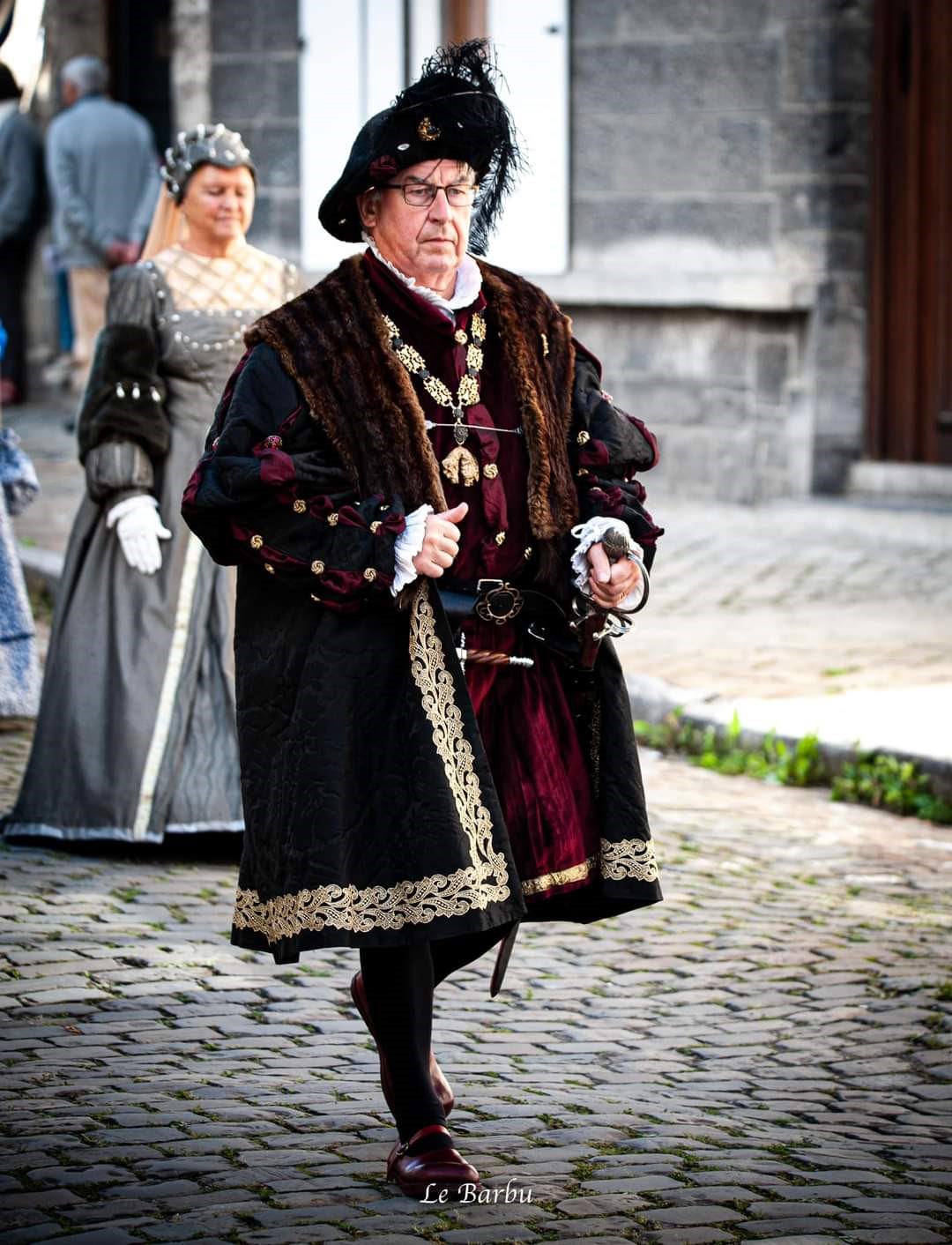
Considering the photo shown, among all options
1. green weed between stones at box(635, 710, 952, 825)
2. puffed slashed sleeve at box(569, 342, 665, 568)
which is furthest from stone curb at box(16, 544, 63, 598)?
puffed slashed sleeve at box(569, 342, 665, 568)

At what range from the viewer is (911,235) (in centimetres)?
1196

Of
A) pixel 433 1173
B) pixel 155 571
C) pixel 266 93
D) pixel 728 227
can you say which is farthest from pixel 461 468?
pixel 266 93

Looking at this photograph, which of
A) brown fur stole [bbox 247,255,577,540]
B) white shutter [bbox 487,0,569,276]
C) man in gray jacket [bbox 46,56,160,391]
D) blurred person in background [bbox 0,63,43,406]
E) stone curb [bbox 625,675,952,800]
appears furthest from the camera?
blurred person in background [bbox 0,63,43,406]

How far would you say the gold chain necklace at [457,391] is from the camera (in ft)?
12.7

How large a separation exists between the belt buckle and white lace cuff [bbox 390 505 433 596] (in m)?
0.22

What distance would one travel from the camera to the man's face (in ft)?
12.7

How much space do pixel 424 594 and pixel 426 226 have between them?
623mm

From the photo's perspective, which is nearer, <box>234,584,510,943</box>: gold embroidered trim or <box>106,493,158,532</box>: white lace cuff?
<box>234,584,510,943</box>: gold embroidered trim

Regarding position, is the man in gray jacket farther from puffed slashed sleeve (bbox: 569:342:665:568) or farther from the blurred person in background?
puffed slashed sleeve (bbox: 569:342:665:568)

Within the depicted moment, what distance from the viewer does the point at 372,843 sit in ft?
12.2

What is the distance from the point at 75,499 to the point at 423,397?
28.4ft

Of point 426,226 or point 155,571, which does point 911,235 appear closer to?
point 155,571

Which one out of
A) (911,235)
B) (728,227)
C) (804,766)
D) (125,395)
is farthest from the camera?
(728,227)

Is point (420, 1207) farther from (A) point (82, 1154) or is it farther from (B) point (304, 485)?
(B) point (304, 485)
